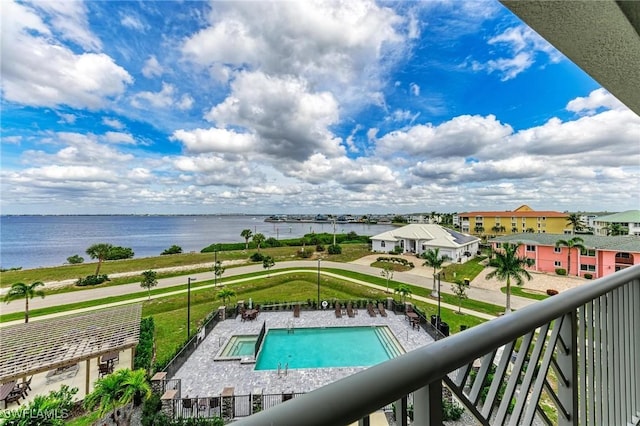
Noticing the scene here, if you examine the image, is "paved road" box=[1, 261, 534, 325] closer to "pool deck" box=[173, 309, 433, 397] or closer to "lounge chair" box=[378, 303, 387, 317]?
"lounge chair" box=[378, 303, 387, 317]

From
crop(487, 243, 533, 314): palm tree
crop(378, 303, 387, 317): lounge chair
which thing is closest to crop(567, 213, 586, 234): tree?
crop(487, 243, 533, 314): palm tree

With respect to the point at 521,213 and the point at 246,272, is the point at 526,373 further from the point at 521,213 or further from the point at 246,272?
the point at 521,213

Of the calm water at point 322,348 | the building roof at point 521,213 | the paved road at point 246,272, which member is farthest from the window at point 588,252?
the building roof at point 521,213

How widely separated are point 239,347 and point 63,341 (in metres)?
4.40

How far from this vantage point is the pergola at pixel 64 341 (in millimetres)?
5785

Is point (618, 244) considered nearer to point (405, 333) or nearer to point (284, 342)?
point (405, 333)

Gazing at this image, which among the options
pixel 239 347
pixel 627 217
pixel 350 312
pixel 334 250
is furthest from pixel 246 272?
pixel 627 217

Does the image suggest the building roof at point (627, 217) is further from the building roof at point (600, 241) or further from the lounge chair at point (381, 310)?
the lounge chair at point (381, 310)

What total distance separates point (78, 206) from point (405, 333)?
23990 mm

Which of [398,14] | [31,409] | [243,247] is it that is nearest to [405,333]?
[31,409]

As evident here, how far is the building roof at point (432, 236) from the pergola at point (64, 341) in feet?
61.8

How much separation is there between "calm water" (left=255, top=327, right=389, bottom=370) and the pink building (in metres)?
7.30

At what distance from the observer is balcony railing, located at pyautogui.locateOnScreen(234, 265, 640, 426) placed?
324 millimetres

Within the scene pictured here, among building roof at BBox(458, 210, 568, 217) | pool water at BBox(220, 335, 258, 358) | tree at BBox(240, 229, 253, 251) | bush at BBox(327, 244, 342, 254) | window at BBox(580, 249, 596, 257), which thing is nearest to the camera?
pool water at BBox(220, 335, 258, 358)
